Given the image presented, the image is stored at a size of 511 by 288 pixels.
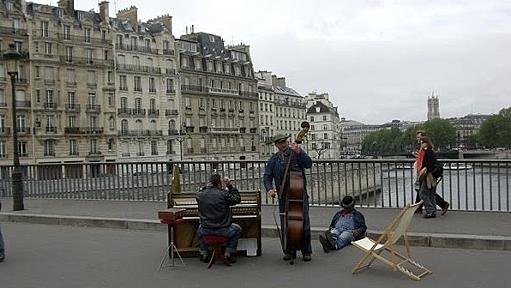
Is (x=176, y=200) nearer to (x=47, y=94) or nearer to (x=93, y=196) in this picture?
(x=93, y=196)

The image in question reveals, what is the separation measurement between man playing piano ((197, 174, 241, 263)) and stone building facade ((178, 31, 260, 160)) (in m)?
78.3

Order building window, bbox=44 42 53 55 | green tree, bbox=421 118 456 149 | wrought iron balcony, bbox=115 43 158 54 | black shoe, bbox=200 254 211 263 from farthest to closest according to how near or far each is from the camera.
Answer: green tree, bbox=421 118 456 149, wrought iron balcony, bbox=115 43 158 54, building window, bbox=44 42 53 55, black shoe, bbox=200 254 211 263

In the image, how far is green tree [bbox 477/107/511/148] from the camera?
143500 millimetres

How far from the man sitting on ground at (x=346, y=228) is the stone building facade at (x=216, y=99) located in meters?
77.3

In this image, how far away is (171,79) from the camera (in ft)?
284

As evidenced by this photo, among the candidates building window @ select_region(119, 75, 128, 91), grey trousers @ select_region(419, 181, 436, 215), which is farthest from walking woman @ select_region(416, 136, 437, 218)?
building window @ select_region(119, 75, 128, 91)

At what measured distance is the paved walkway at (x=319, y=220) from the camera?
10.0 metres

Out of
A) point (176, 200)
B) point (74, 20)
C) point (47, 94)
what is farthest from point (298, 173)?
point (74, 20)

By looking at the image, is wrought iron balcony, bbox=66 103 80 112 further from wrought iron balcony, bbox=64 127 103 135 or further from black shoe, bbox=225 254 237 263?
black shoe, bbox=225 254 237 263

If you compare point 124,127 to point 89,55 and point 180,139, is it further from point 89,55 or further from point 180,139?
point 89,55

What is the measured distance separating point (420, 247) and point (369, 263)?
1855 millimetres

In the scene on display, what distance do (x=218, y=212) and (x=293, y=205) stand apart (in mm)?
1126

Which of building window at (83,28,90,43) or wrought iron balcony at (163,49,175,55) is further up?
building window at (83,28,90,43)

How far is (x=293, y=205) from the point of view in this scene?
8883 mm
